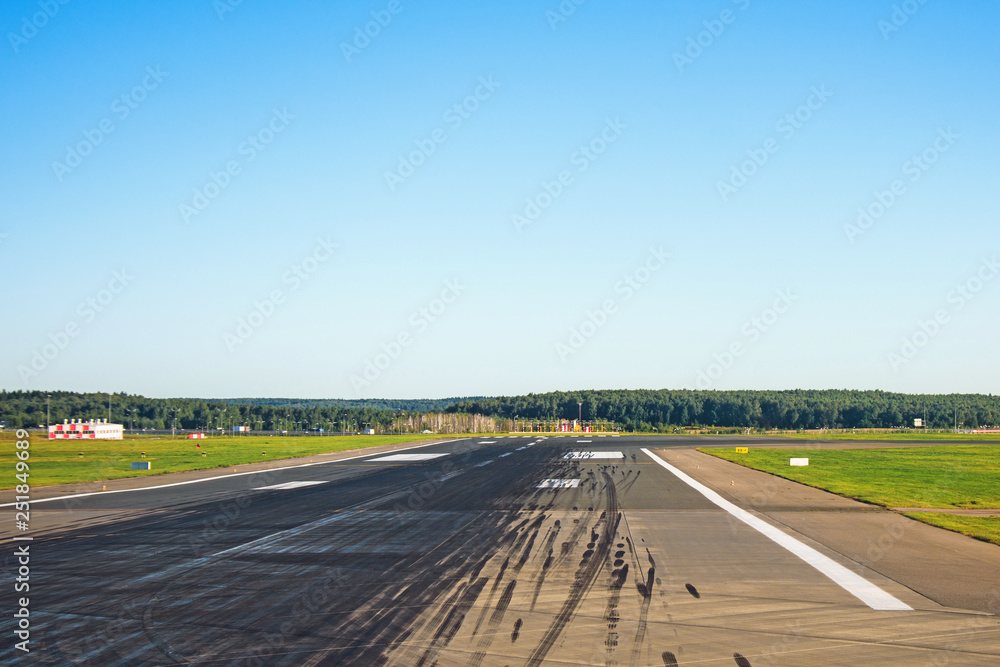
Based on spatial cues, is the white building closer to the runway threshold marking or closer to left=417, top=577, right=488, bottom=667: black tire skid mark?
the runway threshold marking

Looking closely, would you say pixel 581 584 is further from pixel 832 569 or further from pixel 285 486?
pixel 285 486

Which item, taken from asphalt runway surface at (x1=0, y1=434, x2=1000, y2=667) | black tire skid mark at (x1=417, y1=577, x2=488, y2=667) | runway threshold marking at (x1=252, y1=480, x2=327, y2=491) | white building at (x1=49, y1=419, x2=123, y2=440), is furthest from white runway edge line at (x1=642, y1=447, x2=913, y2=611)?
white building at (x1=49, y1=419, x2=123, y2=440)

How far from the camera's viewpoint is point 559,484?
90.5ft

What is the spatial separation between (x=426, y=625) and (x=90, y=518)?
14.0 m

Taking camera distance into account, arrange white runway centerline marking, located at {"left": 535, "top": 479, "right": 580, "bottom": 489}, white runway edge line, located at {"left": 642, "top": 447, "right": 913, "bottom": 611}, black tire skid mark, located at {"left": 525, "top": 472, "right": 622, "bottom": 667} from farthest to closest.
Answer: white runway centerline marking, located at {"left": 535, "top": 479, "right": 580, "bottom": 489} → white runway edge line, located at {"left": 642, "top": 447, "right": 913, "bottom": 611} → black tire skid mark, located at {"left": 525, "top": 472, "right": 622, "bottom": 667}

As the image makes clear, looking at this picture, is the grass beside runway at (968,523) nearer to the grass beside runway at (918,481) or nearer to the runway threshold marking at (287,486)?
the grass beside runway at (918,481)

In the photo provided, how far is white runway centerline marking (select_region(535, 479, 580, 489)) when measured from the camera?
86.5 feet

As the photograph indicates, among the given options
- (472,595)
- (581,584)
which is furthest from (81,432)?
(581,584)

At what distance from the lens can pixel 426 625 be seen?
832cm

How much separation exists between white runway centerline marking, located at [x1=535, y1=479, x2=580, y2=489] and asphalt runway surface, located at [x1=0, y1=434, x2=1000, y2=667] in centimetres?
705

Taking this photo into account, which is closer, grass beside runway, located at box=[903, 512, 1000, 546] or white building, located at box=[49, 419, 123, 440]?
grass beside runway, located at box=[903, 512, 1000, 546]

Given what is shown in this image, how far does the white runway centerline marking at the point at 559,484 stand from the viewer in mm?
26359

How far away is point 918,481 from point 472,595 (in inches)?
1007

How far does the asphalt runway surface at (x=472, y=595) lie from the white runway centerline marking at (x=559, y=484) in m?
7.05
